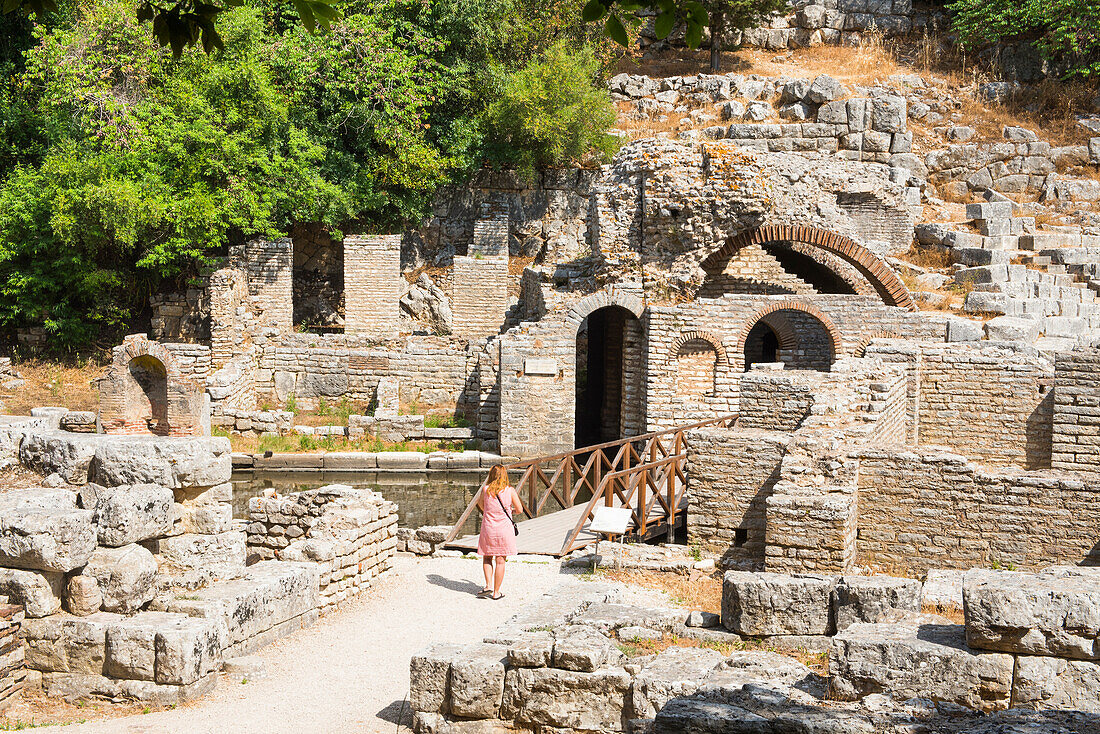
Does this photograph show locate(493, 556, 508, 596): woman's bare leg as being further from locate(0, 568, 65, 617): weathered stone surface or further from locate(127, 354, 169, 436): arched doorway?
locate(127, 354, 169, 436): arched doorway

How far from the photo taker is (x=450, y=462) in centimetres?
2016

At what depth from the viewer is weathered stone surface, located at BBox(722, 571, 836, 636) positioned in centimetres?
720

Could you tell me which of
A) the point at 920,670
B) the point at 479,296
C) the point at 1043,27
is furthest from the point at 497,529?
the point at 1043,27

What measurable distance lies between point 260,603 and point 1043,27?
32722 millimetres

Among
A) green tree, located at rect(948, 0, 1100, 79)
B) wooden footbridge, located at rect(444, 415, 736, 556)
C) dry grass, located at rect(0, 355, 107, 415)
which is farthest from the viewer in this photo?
green tree, located at rect(948, 0, 1100, 79)

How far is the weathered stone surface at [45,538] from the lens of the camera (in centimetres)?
741

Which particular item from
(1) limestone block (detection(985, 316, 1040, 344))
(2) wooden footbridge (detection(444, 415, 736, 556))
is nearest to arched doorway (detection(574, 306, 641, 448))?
(2) wooden footbridge (detection(444, 415, 736, 556))

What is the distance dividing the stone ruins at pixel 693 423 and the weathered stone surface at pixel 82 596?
0.07 ft

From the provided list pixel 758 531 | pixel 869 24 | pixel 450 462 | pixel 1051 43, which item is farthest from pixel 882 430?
pixel 869 24

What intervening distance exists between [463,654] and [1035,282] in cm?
1777

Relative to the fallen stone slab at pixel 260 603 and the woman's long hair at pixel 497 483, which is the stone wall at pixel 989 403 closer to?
the woman's long hair at pixel 497 483

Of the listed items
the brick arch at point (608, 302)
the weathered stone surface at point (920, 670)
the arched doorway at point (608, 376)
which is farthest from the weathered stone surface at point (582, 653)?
the arched doorway at point (608, 376)

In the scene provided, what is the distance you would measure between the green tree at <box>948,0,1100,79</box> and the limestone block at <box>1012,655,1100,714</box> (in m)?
30.3

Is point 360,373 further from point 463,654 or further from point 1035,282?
point 463,654
